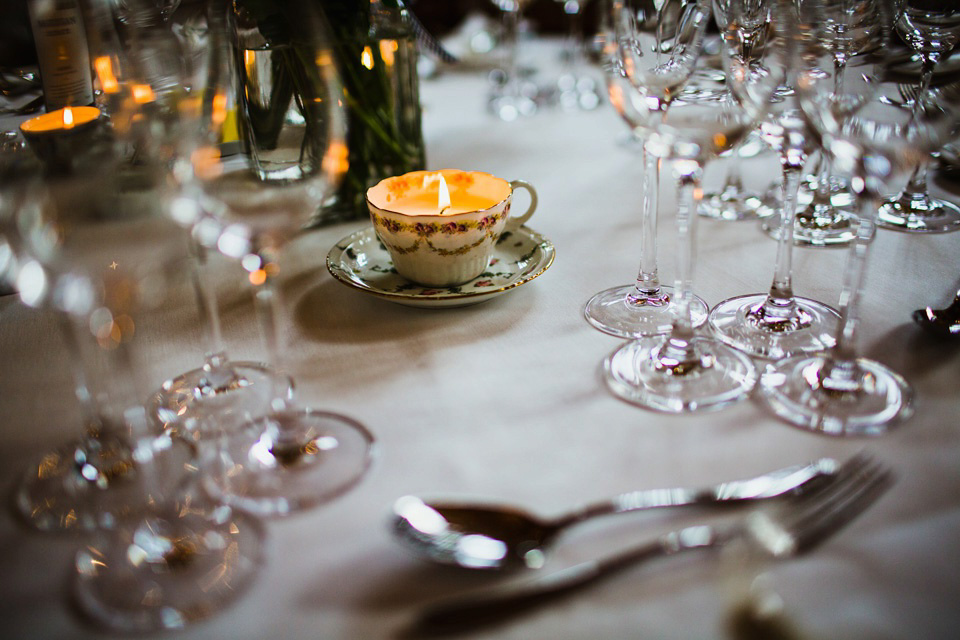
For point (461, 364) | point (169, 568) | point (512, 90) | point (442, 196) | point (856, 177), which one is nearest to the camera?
point (169, 568)

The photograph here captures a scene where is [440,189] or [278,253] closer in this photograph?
[278,253]

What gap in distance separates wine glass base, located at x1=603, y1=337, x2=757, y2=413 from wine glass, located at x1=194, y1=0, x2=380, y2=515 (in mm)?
213

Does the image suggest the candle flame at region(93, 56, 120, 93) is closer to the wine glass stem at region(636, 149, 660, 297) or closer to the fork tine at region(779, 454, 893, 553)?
the wine glass stem at region(636, 149, 660, 297)

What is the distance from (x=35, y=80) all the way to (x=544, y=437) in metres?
0.71

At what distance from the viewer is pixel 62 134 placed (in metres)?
0.61

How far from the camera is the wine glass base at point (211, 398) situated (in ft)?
Answer: 1.92

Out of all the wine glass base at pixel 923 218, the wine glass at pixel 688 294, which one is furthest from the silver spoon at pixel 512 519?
the wine glass base at pixel 923 218

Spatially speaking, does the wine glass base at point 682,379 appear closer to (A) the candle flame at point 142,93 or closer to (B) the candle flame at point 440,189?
(B) the candle flame at point 440,189

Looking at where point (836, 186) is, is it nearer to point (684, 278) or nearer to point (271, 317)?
point (684, 278)

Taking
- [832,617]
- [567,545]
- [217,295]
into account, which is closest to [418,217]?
[217,295]

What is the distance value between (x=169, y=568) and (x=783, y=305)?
1.85 feet

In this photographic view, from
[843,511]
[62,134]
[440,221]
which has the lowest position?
[843,511]

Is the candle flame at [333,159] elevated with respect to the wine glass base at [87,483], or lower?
elevated

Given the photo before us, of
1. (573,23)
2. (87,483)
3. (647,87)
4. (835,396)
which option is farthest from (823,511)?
(573,23)
